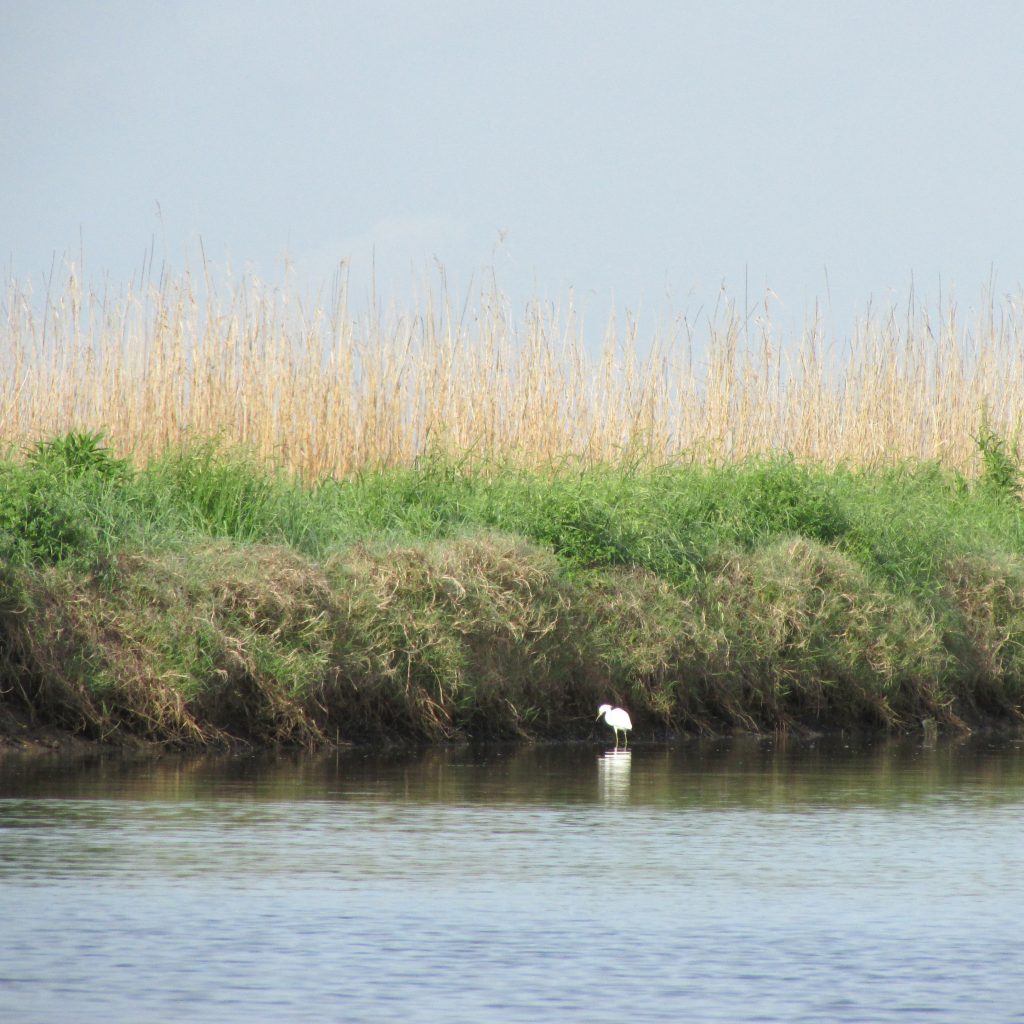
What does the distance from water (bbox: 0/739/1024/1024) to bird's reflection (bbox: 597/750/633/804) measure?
0.15 feet

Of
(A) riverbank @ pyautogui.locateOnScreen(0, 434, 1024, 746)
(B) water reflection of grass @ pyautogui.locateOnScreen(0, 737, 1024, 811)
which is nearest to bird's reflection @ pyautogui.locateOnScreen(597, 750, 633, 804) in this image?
(B) water reflection of grass @ pyautogui.locateOnScreen(0, 737, 1024, 811)

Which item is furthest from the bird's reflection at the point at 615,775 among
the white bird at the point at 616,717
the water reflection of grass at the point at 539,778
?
the white bird at the point at 616,717

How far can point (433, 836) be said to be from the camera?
314 inches

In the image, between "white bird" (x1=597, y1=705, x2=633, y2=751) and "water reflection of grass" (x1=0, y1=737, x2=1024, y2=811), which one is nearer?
"water reflection of grass" (x1=0, y1=737, x2=1024, y2=811)

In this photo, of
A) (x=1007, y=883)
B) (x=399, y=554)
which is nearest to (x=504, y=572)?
(x=399, y=554)

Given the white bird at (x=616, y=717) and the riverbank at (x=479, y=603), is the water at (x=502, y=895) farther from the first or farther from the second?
the white bird at (x=616, y=717)

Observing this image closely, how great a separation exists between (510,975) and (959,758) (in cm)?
702

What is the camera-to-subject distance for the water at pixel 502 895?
5.18 m

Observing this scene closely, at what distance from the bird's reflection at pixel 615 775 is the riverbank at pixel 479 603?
857mm

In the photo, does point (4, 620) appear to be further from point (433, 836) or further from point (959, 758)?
point (959, 758)

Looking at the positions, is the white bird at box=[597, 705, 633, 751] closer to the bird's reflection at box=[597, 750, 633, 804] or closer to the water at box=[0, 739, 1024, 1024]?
the bird's reflection at box=[597, 750, 633, 804]

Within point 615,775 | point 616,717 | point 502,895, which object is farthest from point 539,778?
point 502,895

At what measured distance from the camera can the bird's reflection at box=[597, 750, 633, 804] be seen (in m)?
9.46

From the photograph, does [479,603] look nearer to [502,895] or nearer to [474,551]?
[474,551]
